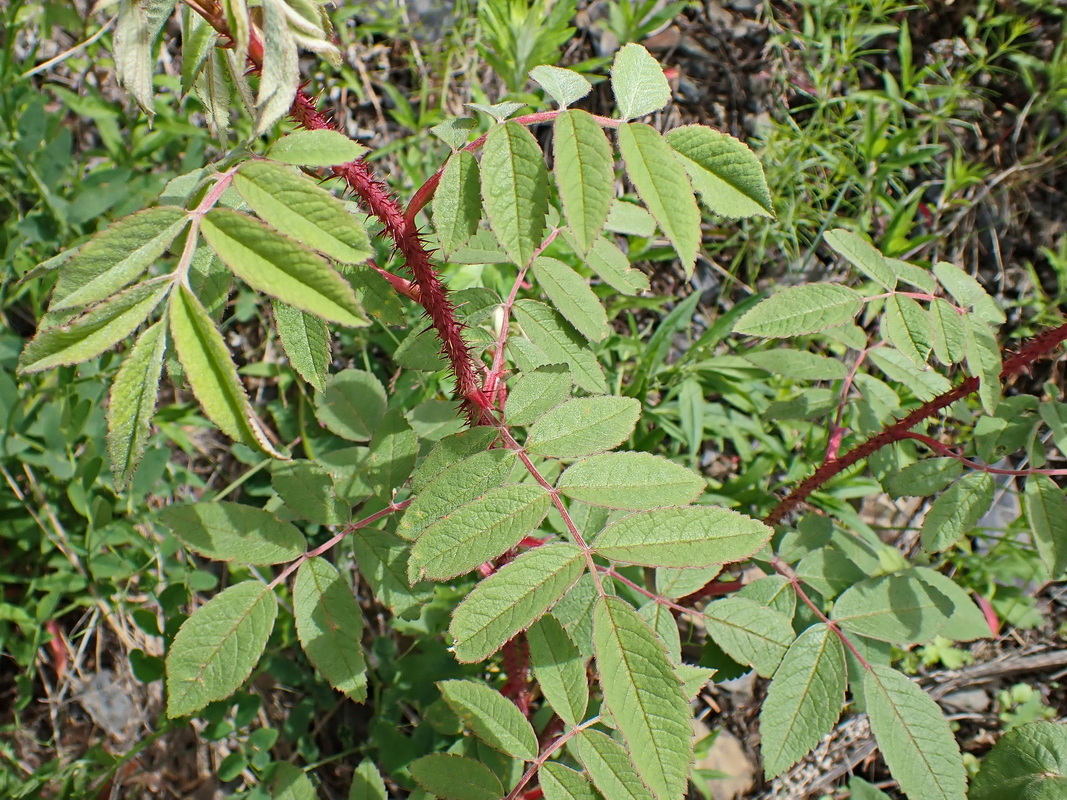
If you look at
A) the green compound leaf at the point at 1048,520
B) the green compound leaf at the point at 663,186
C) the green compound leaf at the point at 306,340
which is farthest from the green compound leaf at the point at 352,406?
the green compound leaf at the point at 1048,520

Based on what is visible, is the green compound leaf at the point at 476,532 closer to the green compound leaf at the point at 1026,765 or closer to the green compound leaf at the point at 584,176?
the green compound leaf at the point at 584,176

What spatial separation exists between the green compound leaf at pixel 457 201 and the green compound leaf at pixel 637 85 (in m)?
0.23

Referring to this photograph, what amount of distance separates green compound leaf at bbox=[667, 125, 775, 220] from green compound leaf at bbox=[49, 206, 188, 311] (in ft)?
2.22

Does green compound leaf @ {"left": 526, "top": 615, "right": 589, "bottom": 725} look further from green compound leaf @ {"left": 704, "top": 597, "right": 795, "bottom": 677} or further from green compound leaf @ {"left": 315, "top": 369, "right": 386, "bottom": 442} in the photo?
green compound leaf @ {"left": 315, "top": 369, "right": 386, "bottom": 442}

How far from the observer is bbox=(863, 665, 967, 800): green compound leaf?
127cm

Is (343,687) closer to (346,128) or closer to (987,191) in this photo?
(346,128)

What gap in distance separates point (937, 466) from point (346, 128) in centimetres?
252

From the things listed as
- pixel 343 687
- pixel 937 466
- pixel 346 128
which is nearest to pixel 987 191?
pixel 937 466

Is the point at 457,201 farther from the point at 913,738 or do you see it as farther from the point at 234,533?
the point at 913,738

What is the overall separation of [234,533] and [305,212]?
0.69 meters

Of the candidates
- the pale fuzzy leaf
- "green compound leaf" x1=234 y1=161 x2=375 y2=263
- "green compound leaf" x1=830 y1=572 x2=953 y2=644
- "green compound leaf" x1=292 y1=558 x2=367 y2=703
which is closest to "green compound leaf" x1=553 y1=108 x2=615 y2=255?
the pale fuzzy leaf

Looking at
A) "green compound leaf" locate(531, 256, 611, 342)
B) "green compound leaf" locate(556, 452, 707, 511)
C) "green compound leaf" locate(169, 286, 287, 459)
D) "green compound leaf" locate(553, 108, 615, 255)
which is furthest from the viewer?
"green compound leaf" locate(531, 256, 611, 342)

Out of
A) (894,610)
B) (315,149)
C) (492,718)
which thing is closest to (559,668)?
(492,718)

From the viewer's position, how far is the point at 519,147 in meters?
1.01
